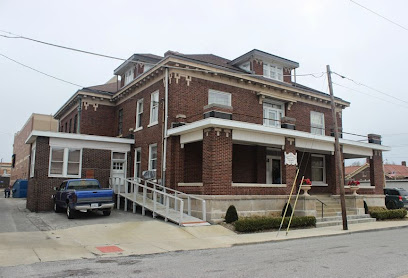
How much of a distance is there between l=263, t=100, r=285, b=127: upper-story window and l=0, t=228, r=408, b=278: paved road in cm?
1226

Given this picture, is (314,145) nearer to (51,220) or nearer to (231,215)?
(231,215)

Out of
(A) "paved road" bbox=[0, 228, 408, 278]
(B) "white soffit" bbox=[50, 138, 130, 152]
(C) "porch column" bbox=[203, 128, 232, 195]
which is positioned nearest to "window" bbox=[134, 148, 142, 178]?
(B) "white soffit" bbox=[50, 138, 130, 152]

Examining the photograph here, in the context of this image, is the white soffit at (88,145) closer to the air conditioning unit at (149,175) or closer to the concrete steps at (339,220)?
the air conditioning unit at (149,175)

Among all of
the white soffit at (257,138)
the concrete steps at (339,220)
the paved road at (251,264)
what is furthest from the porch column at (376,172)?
the paved road at (251,264)

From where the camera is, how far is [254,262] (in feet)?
28.1

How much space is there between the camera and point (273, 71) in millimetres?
24438

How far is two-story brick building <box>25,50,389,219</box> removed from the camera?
16312 mm

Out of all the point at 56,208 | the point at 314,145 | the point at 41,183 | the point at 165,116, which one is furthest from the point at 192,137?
the point at 41,183

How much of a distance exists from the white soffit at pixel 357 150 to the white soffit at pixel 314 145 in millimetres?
1769

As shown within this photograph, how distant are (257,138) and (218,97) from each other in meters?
4.08

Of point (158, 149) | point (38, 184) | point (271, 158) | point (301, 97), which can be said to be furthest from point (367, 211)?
point (38, 184)

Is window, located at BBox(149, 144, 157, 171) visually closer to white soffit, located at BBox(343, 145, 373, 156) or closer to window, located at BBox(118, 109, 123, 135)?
window, located at BBox(118, 109, 123, 135)

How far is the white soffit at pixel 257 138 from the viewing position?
55.0ft

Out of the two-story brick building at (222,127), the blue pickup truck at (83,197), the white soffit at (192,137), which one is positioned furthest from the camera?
the white soffit at (192,137)
